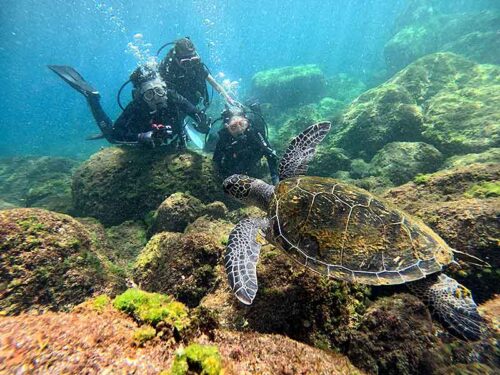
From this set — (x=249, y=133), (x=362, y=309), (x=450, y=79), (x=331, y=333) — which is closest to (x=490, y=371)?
(x=362, y=309)

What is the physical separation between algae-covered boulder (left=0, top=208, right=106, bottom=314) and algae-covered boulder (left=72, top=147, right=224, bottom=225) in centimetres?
229

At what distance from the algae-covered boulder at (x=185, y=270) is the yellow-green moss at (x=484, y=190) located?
13.9 ft

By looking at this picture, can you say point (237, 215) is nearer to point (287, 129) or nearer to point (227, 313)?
A: point (227, 313)

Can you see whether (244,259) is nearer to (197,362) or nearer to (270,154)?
(197,362)

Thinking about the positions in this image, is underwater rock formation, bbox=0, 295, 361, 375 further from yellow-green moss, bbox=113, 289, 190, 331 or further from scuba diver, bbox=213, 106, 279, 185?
scuba diver, bbox=213, 106, 279, 185

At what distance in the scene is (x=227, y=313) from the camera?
288 cm

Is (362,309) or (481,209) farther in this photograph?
(481,209)

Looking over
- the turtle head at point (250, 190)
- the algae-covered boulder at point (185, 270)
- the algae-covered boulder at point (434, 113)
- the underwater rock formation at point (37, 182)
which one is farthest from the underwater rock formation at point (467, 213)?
the underwater rock formation at point (37, 182)

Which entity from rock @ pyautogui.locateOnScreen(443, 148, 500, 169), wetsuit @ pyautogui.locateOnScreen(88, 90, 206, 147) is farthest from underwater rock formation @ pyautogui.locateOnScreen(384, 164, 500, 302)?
wetsuit @ pyautogui.locateOnScreen(88, 90, 206, 147)

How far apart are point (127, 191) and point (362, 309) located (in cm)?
590

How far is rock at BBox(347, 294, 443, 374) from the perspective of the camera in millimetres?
2326

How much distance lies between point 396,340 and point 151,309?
240 cm

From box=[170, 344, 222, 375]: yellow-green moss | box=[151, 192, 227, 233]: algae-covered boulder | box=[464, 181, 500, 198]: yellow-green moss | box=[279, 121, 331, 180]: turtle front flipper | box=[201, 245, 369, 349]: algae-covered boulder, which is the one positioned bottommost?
box=[201, 245, 369, 349]: algae-covered boulder

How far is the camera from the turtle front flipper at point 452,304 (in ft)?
8.28
